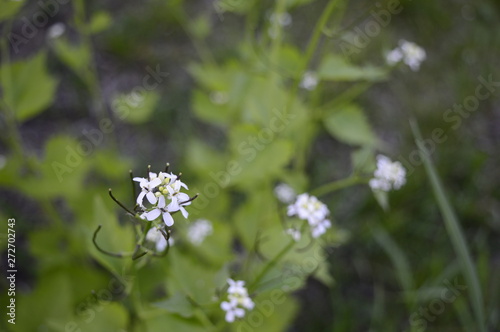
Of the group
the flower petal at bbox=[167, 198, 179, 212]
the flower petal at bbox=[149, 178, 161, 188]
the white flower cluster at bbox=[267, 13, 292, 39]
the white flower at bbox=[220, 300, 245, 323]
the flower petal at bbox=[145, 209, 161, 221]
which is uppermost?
the white flower cluster at bbox=[267, 13, 292, 39]

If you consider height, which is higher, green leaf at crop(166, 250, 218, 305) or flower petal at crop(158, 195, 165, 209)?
flower petal at crop(158, 195, 165, 209)

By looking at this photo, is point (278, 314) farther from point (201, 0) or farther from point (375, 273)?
point (201, 0)

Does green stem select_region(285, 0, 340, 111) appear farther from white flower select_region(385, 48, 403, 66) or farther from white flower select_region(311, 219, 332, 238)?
white flower select_region(311, 219, 332, 238)

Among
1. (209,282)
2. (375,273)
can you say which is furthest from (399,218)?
(209,282)

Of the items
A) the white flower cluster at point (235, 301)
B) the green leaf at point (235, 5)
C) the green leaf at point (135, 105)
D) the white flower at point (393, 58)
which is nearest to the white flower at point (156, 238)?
the white flower cluster at point (235, 301)

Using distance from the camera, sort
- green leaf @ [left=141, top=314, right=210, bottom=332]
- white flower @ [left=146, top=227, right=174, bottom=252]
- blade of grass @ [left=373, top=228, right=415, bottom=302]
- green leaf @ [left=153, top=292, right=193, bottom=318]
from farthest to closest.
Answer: blade of grass @ [left=373, top=228, right=415, bottom=302] → green leaf @ [left=141, top=314, right=210, bottom=332] → white flower @ [left=146, top=227, right=174, bottom=252] → green leaf @ [left=153, top=292, right=193, bottom=318]

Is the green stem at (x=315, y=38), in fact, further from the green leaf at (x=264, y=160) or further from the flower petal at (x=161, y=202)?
the flower petal at (x=161, y=202)

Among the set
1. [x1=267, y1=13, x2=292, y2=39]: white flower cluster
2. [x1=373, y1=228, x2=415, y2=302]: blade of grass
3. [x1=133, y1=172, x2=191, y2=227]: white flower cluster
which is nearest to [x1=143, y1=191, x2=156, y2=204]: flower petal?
[x1=133, y1=172, x2=191, y2=227]: white flower cluster
